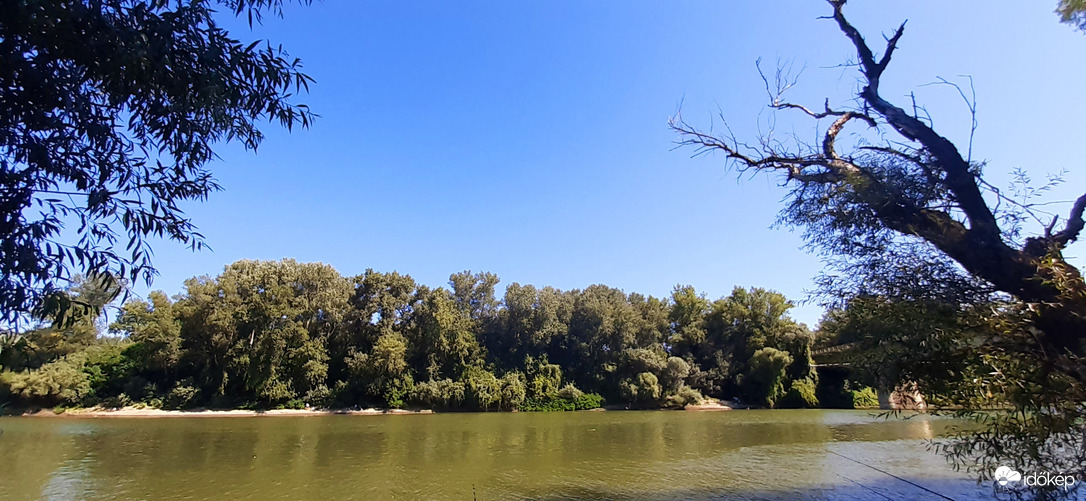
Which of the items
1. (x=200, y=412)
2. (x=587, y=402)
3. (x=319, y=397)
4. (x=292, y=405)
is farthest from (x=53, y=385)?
(x=587, y=402)

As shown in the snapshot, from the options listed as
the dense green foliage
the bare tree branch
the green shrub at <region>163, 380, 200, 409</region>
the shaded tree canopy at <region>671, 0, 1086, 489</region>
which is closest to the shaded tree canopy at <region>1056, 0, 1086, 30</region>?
Result: the shaded tree canopy at <region>671, 0, 1086, 489</region>

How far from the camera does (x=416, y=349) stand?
137 feet

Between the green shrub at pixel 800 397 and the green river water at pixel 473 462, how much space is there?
13.7 metres

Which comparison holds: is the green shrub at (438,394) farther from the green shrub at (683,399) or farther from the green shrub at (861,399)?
the green shrub at (861,399)

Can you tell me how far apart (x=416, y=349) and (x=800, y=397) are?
3048cm

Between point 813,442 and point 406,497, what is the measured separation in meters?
16.6

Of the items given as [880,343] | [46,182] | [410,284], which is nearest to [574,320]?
[410,284]

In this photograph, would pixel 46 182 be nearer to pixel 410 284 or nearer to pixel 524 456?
pixel 524 456

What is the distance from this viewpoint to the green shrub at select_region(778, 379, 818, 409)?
136 feet

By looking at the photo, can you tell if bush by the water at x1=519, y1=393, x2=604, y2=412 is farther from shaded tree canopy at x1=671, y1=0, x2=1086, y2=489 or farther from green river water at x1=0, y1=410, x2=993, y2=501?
shaded tree canopy at x1=671, y1=0, x2=1086, y2=489

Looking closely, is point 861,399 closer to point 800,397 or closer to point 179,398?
point 800,397

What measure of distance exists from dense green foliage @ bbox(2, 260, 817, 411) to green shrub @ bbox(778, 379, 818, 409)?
20 centimetres

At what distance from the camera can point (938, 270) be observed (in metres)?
6.09

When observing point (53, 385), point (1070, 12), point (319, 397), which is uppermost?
point (1070, 12)
